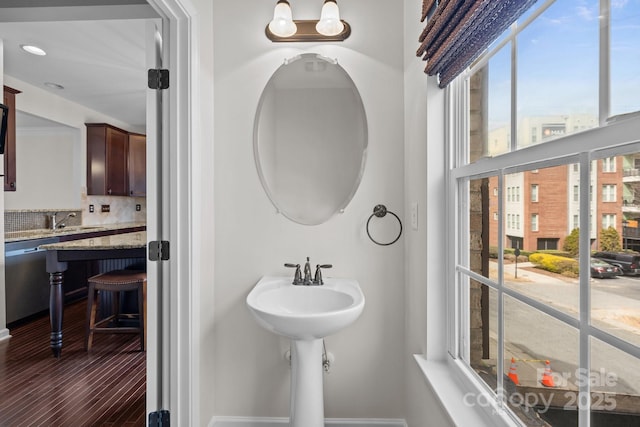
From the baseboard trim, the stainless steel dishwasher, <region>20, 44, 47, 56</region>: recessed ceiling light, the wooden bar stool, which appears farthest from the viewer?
the stainless steel dishwasher

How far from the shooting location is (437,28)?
1.02 metres

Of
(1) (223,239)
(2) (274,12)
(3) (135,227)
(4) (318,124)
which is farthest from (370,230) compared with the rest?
(3) (135,227)

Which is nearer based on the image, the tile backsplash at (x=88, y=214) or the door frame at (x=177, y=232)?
the door frame at (x=177, y=232)

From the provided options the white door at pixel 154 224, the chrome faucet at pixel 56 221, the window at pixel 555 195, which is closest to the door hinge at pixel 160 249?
the white door at pixel 154 224

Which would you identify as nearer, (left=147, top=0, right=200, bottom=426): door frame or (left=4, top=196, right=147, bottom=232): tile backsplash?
(left=147, top=0, right=200, bottom=426): door frame

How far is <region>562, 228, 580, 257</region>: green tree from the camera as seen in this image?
0.68m

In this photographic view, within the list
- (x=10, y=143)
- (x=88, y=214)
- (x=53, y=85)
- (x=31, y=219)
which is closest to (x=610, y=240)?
(x=10, y=143)

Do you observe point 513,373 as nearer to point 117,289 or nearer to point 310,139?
point 310,139

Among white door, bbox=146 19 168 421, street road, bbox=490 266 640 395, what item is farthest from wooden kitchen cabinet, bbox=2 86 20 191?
street road, bbox=490 266 640 395

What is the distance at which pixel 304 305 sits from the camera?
1.57 m

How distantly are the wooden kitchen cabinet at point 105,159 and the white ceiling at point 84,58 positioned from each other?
440 mm

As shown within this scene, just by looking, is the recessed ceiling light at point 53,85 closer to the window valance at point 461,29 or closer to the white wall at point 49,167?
the white wall at point 49,167

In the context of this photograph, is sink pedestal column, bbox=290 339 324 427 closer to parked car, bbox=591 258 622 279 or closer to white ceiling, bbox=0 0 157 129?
parked car, bbox=591 258 622 279

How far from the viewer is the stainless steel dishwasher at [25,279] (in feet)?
10.6
